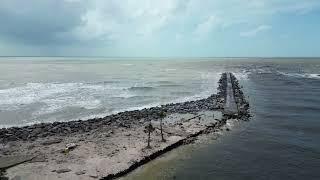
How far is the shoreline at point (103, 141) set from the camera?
61.1 ft

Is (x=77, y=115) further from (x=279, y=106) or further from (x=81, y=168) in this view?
(x=279, y=106)

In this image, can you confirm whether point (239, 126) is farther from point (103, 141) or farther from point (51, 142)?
point (51, 142)

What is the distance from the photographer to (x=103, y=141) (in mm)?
23594

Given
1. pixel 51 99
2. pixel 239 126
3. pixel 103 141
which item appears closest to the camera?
pixel 103 141

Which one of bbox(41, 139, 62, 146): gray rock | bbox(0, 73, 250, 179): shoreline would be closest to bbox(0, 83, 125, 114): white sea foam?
bbox(0, 73, 250, 179): shoreline

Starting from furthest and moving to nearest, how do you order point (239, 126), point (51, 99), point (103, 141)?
1. point (51, 99)
2. point (239, 126)
3. point (103, 141)

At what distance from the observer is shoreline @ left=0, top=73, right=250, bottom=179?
1862cm

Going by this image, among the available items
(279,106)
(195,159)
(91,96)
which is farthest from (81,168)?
(91,96)

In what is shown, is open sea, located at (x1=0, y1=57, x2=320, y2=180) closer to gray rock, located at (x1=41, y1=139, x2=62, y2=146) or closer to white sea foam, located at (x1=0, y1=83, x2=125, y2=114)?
white sea foam, located at (x1=0, y1=83, x2=125, y2=114)

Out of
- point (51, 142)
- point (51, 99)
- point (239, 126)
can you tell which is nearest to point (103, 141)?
point (51, 142)

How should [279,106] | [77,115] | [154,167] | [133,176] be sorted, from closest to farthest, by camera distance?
[133,176] → [154,167] → [77,115] → [279,106]

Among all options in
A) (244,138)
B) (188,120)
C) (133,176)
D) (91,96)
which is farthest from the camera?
(91,96)

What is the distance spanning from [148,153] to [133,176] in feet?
9.47

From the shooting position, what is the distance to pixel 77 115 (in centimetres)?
3516
